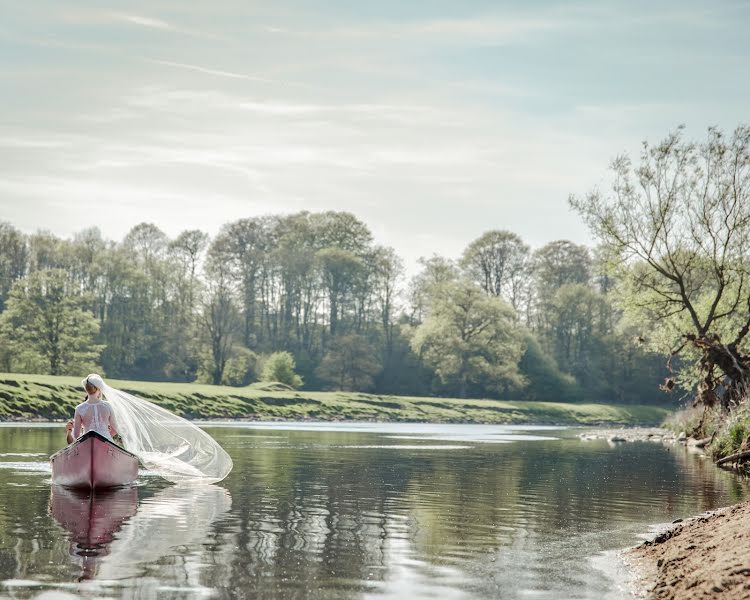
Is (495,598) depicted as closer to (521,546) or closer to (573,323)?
(521,546)

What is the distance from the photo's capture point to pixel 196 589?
1223 centimetres

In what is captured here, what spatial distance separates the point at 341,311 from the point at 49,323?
43.9m

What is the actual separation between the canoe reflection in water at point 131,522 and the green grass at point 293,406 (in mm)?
42780

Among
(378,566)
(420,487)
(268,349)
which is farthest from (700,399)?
(268,349)

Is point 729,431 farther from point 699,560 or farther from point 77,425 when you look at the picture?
point 699,560

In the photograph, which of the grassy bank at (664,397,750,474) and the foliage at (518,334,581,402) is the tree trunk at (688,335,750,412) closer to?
the grassy bank at (664,397,750,474)

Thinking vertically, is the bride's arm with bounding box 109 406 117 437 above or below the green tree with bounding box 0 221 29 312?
below

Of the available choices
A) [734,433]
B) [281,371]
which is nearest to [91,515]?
[734,433]

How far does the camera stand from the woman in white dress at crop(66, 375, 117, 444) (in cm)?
2375

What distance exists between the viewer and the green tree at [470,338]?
116 metres

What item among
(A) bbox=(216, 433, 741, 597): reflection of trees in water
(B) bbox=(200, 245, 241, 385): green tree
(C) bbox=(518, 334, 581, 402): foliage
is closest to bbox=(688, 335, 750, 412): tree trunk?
(A) bbox=(216, 433, 741, 597): reflection of trees in water

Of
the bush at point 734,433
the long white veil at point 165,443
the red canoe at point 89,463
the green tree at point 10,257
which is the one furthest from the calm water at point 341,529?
the green tree at point 10,257

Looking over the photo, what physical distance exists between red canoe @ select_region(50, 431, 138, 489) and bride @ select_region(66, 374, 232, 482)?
190 cm

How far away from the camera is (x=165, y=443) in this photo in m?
27.8
